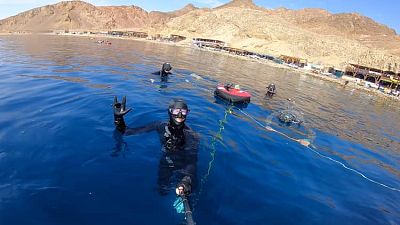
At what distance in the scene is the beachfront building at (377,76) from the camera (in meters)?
50.7

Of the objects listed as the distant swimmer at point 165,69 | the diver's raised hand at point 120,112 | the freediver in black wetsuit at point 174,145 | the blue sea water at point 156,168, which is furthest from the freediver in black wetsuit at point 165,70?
the diver's raised hand at point 120,112

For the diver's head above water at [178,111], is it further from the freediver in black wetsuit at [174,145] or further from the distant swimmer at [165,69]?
the distant swimmer at [165,69]

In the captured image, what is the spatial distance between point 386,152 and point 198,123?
370 inches

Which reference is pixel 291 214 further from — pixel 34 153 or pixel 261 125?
pixel 261 125

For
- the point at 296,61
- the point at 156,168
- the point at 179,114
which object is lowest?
the point at 156,168

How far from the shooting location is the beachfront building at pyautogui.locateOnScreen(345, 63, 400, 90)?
5069 cm

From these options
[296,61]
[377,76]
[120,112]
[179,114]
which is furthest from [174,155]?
[296,61]

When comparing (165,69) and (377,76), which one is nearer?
(165,69)

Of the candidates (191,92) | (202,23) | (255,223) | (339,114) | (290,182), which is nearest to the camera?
(255,223)

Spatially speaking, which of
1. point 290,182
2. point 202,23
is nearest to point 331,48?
point 202,23

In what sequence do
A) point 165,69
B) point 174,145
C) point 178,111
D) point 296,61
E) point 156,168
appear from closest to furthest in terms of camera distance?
point 178,111
point 174,145
point 156,168
point 165,69
point 296,61

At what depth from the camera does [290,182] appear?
9359 mm

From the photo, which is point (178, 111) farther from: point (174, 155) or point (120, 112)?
point (120, 112)

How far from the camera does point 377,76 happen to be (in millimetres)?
55750
